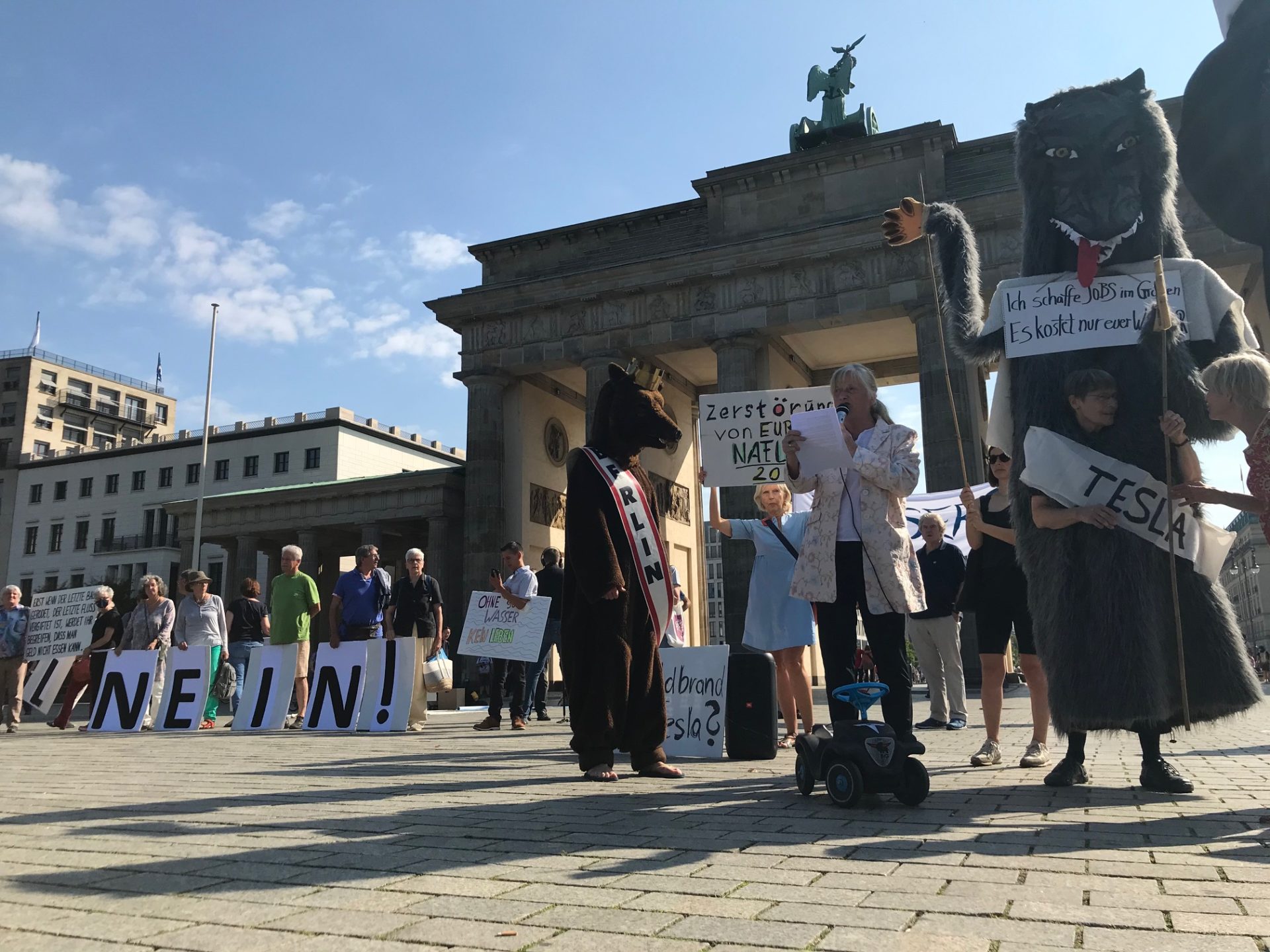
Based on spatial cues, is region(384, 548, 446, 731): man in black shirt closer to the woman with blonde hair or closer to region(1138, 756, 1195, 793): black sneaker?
the woman with blonde hair

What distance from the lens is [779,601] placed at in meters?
7.13

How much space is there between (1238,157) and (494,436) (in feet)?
102

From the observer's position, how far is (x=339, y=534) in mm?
41281

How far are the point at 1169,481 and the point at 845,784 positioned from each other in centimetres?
188

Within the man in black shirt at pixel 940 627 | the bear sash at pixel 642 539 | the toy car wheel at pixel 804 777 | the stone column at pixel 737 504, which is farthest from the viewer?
the stone column at pixel 737 504

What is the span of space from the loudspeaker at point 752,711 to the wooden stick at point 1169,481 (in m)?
2.88

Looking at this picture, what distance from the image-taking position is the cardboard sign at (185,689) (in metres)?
10.9

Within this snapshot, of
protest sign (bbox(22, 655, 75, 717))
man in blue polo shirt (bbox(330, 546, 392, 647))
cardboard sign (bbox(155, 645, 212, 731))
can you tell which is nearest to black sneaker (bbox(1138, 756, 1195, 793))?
man in blue polo shirt (bbox(330, 546, 392, 647))

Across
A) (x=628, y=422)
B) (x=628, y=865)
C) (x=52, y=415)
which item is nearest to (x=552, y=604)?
(x=628, y=422)

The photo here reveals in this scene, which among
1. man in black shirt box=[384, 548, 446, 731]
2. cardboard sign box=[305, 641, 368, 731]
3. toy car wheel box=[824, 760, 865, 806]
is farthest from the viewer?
man in black shirt box=[384, 548, 446, 731]

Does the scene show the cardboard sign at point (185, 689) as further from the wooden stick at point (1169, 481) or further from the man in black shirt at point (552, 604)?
the wooden stick at point (1169, 481)

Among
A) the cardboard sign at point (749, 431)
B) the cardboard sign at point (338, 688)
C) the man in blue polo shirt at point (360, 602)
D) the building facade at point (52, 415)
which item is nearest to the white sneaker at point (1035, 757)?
the cardboard sign at point (749, 431)

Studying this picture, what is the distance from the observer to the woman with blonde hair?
4.75 metres

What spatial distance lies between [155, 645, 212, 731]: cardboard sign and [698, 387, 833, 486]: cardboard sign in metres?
6.52
